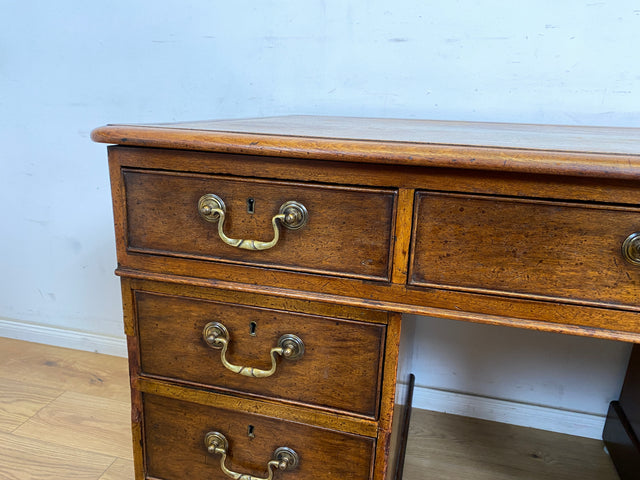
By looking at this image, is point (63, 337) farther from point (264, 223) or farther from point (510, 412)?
point (510, 412)

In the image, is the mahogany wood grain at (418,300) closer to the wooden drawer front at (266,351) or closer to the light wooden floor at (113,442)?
the wooden drawer front at (266,351)

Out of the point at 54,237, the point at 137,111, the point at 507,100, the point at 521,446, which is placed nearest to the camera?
the point at 507,100

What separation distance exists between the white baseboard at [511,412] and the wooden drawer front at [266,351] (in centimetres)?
79

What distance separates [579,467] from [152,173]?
4.01 ft

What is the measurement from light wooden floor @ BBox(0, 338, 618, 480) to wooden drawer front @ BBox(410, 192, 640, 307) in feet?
2.49

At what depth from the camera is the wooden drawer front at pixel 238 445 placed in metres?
0.77

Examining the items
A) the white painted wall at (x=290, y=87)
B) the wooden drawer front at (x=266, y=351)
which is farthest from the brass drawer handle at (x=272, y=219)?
the white painted wall at (x=290, y=87)

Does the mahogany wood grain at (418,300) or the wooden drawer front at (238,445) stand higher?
the mahogany wood grain at (418,300)

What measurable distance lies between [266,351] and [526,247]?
0.40 meters

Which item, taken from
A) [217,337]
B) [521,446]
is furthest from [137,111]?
[521,446]

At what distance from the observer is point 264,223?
685mm

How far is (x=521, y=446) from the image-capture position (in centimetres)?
131

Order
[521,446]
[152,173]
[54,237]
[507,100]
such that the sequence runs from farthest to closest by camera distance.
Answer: [54,237] → [521,446] → [507,100] → [152,173]

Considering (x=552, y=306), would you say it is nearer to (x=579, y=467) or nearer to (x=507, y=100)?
(x=507, y=100)
